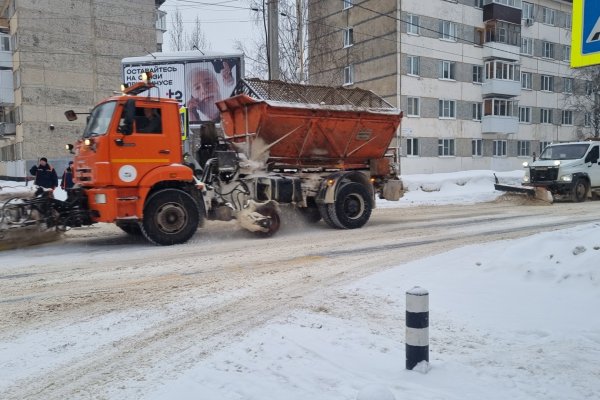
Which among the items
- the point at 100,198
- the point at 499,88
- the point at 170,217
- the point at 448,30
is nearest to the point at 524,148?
the point at 499,88

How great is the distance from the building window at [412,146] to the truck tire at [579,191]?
16575mm

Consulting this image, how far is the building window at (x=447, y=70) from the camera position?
118 ft

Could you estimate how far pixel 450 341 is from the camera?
174 inches

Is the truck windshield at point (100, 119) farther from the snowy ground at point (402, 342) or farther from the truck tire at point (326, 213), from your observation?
the truck tire at point (326, 213)

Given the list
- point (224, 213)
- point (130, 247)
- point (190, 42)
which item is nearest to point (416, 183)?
point (224, 213)

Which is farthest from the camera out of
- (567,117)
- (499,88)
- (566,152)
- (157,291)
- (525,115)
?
(567,117)

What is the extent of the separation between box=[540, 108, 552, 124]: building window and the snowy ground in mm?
41392

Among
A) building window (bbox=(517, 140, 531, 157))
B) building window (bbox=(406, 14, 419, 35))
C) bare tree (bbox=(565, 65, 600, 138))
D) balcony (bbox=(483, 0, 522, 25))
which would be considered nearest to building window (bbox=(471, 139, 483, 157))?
building window (bbox=(517, 140, 531, 157))

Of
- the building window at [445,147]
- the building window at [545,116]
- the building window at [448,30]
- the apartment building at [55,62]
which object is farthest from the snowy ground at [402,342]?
the building window at [545,116]

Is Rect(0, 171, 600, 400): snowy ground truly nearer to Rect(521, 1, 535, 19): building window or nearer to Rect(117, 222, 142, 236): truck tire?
Rect(117, 222, 142, 236): truck tire

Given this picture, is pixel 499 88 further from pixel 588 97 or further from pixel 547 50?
pixel 547 50

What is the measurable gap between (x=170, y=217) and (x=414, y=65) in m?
28.6

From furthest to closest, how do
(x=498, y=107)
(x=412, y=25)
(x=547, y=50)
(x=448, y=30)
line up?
(x=547, y=50) → (x=498, y=107) → (x=448, y=30) → (x=412, y=25)

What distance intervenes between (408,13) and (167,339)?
109ft
